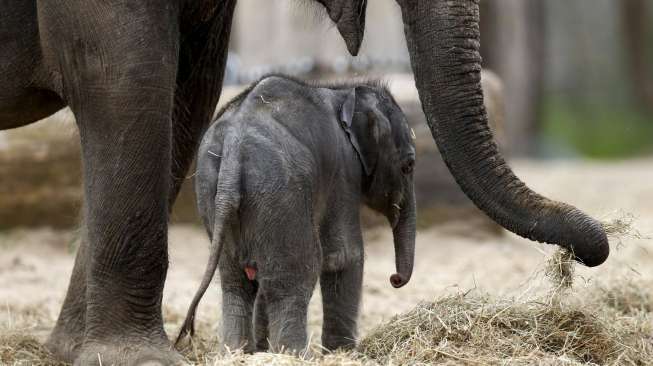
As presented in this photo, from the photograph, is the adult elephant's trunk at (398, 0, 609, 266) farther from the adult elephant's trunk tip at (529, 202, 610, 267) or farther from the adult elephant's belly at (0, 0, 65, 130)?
the adult elephant's belly at (0, 0, 65, 130)

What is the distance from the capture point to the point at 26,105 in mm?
4363

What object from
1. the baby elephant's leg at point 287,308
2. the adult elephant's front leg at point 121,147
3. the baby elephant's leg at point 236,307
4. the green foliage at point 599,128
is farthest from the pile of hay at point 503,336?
the green foliage at point 599,128

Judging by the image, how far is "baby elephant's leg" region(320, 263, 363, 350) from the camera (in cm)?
463

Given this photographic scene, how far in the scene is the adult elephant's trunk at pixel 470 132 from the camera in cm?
388

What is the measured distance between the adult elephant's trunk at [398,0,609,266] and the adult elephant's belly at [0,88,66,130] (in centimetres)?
136

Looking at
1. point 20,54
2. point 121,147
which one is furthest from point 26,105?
point 121,147

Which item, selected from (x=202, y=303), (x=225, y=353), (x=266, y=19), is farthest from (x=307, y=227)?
(x=266, y=19)

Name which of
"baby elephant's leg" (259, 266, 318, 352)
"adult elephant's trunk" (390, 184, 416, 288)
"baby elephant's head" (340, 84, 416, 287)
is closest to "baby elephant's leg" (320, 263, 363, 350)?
"baby elephant's head" (340, 84, 416, 287)

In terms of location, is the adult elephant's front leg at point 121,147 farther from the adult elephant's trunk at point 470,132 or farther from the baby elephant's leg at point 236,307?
the adult elephant's trunk at point 470,132

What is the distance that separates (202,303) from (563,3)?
18607 millimetres

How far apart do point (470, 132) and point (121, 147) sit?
1.15 m

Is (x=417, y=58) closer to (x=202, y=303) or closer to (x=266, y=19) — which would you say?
(x=202, y=303)

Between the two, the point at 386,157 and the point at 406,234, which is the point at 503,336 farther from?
the point at 386,157

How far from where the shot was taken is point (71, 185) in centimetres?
838
